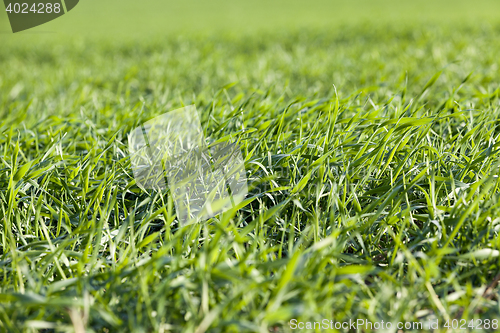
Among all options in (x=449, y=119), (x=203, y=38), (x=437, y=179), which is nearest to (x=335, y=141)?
(x=437, y=179)

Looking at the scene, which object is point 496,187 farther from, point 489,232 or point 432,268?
point 432,268

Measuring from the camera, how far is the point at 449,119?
75.6 inches
